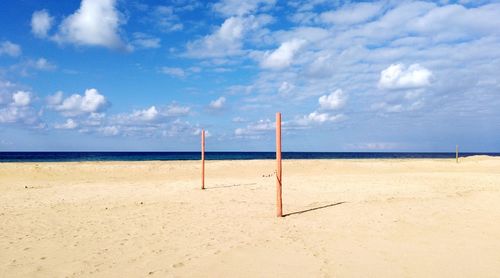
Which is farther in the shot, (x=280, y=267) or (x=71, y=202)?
(x=71, y=202)

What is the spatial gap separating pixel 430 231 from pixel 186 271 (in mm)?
6172

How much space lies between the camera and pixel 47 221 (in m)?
10.5

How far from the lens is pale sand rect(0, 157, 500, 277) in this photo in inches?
256

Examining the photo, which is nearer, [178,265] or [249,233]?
[178,265]

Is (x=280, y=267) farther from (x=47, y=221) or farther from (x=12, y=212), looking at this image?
(x=12, y=212)

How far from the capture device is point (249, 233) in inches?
353

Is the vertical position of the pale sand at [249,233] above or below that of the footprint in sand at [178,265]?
above

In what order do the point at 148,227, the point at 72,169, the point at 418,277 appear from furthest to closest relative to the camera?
the point at 72,169 → the point at 148,227 → the point at 418,277

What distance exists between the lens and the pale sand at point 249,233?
651cm

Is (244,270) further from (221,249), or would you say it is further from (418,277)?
(418,277)

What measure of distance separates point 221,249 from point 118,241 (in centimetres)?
246

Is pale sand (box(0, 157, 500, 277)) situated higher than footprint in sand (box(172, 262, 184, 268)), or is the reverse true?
pale sand (box(0, 157, 500, 277))

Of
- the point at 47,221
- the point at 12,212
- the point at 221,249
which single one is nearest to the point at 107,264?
the point at 221,249

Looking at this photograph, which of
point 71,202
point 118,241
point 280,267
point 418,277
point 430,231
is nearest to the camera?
point 418,277
